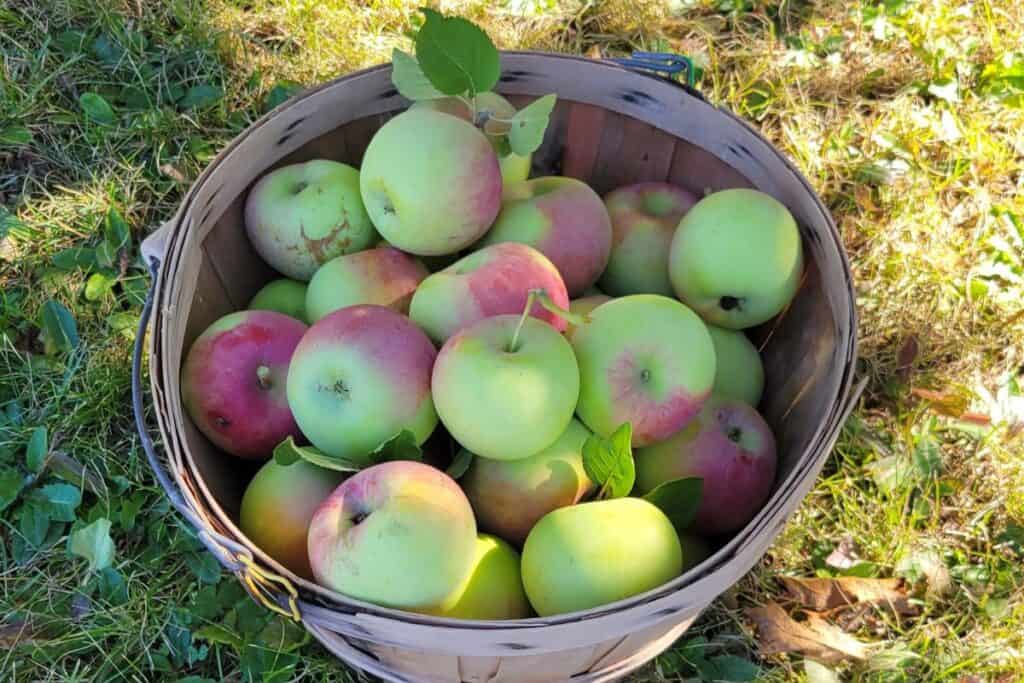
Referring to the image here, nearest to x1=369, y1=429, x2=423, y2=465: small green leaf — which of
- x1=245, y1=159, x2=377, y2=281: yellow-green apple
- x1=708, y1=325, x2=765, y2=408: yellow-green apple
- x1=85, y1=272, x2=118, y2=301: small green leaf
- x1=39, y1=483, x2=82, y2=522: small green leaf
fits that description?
x1=245, y1=159, x2=377, y2=281: yellow-green apple

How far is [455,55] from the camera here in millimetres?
1479

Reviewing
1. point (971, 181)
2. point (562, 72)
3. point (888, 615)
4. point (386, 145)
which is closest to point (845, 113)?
point (971, 181)

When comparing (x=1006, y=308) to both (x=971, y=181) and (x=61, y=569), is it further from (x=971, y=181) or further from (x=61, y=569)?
(x=61, y=569)

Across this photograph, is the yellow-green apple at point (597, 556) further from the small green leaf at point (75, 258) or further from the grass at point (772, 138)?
the small green leaf at point (75, 258)

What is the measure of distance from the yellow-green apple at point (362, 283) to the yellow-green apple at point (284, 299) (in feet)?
0.29

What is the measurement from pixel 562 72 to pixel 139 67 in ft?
3.72

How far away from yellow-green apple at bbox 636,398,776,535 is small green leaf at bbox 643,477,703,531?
5cm

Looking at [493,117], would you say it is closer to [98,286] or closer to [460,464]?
[460,464]

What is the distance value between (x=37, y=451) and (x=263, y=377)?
1.95 feet

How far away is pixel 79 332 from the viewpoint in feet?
6.12

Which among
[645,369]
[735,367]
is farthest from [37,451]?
[735,367]

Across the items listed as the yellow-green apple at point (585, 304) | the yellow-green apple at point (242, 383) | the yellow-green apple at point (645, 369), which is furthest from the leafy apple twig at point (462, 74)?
the yellow-green apple at point (242, 383)

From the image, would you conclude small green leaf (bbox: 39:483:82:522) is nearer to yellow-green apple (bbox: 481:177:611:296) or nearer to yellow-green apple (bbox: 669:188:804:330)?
yellow-green apple (bbox: 481:177:611:296)

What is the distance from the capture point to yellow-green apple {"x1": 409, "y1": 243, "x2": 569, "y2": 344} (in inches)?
52.9
